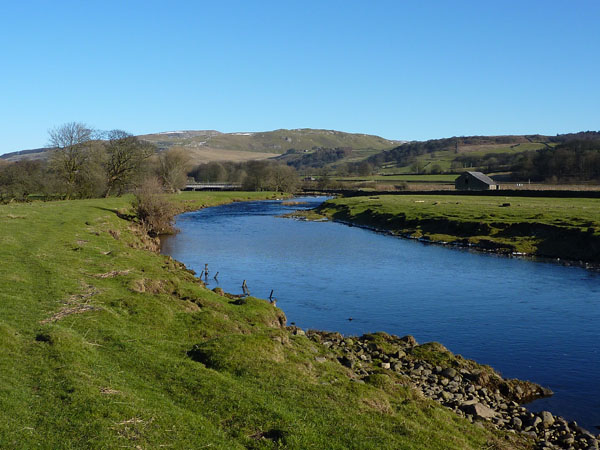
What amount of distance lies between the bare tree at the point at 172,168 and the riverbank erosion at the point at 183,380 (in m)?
105

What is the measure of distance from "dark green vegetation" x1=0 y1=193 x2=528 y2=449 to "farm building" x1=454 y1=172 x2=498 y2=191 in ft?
329

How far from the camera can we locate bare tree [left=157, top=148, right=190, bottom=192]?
4970 inches

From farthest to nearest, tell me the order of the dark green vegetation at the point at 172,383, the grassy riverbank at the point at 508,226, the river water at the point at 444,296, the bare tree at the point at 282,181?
1. the bare tree at the point at 282,181
2. the grassy riverbank at the point at 508,226
3. the river water at the point at 444,296
4. the dark green vegetation at the point at 172,383

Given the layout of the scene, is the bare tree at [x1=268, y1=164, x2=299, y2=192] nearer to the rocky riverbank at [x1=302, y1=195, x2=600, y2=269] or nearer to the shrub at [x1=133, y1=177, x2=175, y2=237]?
the rocky riverbank at [x1=302, y1=195, x2=600, y2=269]

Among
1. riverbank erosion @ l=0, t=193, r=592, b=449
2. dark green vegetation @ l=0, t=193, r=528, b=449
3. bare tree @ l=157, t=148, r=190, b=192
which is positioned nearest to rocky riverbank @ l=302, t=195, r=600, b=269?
riverbank erosion @ l=0, t=193, r=592, b=449

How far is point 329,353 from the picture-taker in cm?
1928

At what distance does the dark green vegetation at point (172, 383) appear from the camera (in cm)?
1009

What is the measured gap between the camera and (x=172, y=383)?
12.7 metres

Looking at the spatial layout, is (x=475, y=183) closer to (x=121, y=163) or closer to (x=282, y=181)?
(x=282, y=181)

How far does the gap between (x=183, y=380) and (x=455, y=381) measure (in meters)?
10.6

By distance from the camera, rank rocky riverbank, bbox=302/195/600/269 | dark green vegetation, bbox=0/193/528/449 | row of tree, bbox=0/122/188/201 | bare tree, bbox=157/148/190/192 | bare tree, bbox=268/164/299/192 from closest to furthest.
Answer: dark green vegetation, bbox=0/193/528/449 → rocky riverbank, bbox=302/195/600/269 → row of tree, bbox=0/122/188/201 → bare tree, bbox=157/148/190/192 → bare tree, bbox=268/164/299/192

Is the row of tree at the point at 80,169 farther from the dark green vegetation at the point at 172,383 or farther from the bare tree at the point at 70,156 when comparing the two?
the dark green vegetation at the point at 172,383

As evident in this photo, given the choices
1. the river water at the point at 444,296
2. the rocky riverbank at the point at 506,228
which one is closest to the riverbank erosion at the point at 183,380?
the river water at the point at 444,296

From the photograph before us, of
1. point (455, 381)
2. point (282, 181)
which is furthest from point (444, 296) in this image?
point (282, 181)
